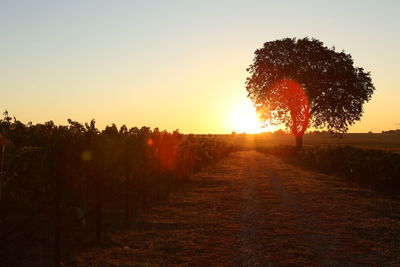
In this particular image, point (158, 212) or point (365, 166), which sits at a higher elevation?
point (365, 166)

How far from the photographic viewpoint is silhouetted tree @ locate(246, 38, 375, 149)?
4553 centimetres

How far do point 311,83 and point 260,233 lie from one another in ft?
115

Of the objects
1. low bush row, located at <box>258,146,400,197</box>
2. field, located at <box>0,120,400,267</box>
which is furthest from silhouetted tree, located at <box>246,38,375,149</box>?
field, located at <box>0,120,400,267</box>

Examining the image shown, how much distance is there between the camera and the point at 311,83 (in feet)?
149

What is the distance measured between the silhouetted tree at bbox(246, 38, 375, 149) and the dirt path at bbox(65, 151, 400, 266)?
26340 millimetres

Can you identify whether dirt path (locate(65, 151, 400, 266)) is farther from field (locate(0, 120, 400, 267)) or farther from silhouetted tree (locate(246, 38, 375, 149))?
silhouetted tree (locate(246, 38, 375, 149))

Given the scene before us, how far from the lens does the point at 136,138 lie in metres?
20.9

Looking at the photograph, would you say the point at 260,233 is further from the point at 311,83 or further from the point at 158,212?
the point at 311,83

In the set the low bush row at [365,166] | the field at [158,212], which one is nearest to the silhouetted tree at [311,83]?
the low bush row at [365,166]

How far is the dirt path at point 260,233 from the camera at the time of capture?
33.1ft

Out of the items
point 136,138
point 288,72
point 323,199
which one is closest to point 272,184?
point 323,199

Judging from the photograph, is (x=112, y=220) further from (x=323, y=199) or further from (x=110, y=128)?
(x=323, y=199)

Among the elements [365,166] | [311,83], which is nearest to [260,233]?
[365,166]

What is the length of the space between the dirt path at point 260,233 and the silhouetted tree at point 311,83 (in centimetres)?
2634
